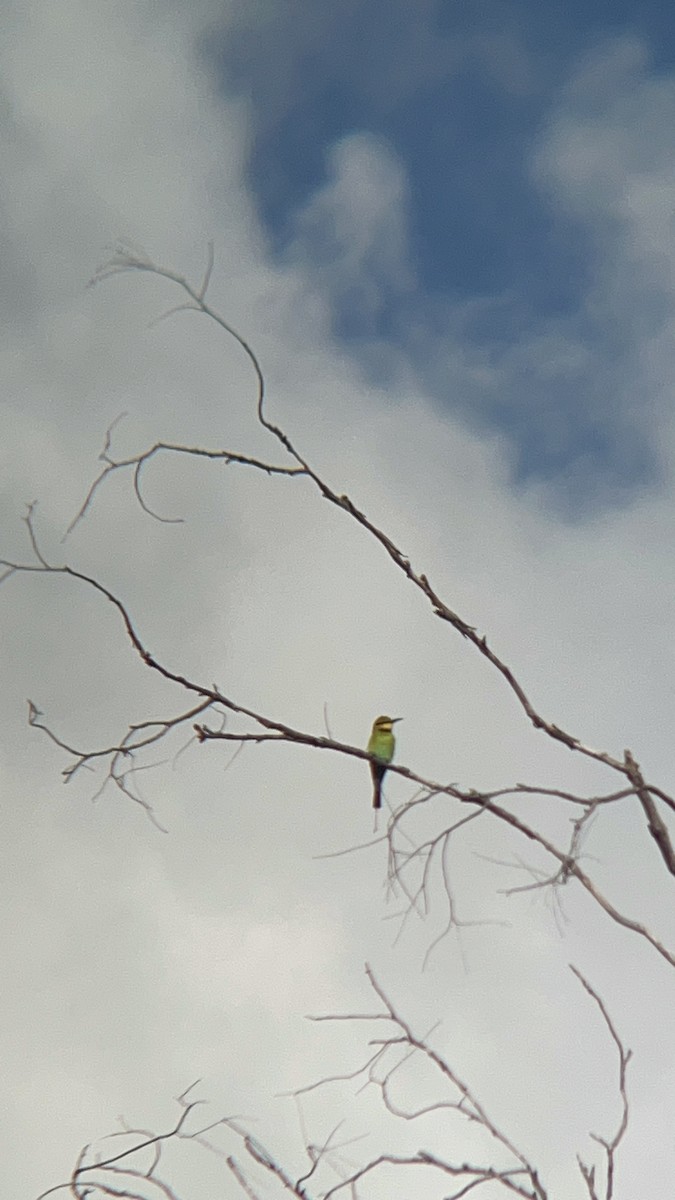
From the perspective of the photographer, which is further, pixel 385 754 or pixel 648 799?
pixel 385 754

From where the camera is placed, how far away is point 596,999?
104 inches

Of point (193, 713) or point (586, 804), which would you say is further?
point (193, 713)

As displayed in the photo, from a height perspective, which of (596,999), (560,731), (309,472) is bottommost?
(596,999)

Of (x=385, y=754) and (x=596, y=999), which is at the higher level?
(x=385, y=754)

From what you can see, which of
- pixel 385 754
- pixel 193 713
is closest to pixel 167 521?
pixel 193 713

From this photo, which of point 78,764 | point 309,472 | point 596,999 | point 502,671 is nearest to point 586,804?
point 502,671

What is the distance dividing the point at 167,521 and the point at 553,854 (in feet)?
5.02

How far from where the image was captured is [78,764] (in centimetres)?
318

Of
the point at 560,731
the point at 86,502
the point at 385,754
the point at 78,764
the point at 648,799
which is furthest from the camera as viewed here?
the point at 385,754

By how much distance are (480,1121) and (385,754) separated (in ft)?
23.5

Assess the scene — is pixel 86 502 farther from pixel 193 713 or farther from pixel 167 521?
pixel 193 713

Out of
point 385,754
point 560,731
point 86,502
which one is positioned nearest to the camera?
point 560,731

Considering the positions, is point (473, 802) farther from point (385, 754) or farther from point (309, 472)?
point (385, 754)

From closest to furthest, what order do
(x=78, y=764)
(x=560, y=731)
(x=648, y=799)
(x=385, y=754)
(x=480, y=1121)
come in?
(x=648, y=799) → (x=560, y=731) → (x=480, y=1121) → (x=78, y=764) → (x=385, y=754)
